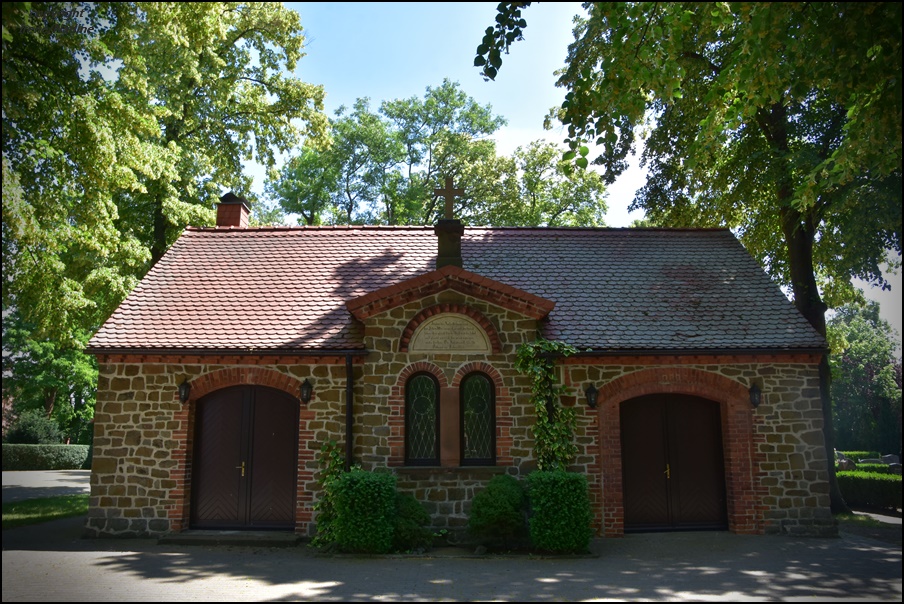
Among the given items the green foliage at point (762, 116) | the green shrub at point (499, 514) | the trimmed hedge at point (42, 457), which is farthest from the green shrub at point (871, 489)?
the trimmed hedge at point (42, 457)

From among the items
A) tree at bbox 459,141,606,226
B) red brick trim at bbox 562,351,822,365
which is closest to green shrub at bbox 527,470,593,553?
red brick trim at bbox 562,351,822,365

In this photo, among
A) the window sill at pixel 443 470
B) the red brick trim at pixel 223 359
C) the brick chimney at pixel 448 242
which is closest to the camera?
the window sill at pixel 443 470

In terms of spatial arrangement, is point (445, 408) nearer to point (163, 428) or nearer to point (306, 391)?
point (306, 391)

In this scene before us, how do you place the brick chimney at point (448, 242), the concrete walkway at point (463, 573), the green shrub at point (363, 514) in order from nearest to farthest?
the concrete walkway at point (463, 573) < the green shrub at point (363, 514) < the brick chimney at point (448, 242)

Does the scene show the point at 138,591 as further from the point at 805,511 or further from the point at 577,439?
the point at 805,511

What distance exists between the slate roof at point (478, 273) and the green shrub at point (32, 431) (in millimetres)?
21139

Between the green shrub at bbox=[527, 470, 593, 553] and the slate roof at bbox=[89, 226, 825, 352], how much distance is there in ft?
8.55

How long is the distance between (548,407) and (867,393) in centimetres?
3614

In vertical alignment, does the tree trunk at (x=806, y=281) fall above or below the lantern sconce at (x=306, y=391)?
above

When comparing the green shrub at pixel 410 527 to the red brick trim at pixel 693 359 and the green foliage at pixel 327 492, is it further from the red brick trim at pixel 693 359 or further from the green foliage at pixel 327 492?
the red brick trim at pixel 693 359

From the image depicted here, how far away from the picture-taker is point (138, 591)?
7672 millimetres

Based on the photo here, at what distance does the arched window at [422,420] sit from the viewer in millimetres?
11219

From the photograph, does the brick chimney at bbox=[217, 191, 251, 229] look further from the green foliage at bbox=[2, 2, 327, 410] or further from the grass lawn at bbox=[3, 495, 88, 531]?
the grass lawn at bbox=[3, 495, 88, 531]

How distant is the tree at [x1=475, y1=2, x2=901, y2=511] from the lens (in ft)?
Result: 27.7
